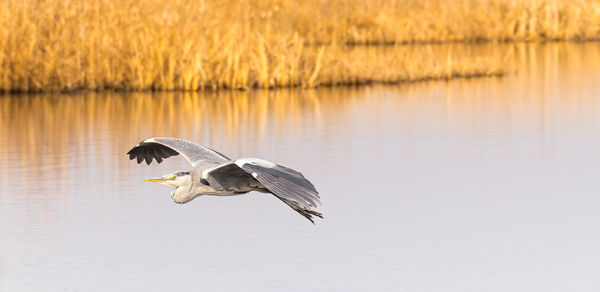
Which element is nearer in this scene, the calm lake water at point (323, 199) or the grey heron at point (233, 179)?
the grey heron at point (233, 179)

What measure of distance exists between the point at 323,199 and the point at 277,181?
3.78 meters

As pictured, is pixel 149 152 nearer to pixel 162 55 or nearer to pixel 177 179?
pixel 177 179

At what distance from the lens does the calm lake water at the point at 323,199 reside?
25.6 ft

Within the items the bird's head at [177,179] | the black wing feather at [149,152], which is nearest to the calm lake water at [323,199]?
the black wing feather at [149,152]

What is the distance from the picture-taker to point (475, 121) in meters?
15.2

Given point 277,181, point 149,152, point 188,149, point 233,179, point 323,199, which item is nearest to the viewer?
point 277,181

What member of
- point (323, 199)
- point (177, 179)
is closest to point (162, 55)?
point (323, 199)

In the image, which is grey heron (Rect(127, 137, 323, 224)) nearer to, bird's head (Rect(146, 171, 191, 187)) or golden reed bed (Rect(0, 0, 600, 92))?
bird's head (Rect(146, 171, 191, 187))

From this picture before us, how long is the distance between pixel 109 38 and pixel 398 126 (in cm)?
482

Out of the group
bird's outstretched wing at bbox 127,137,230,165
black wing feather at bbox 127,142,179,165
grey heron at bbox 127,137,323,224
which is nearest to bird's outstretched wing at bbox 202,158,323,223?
grey heron at bbox 127,137,323,224

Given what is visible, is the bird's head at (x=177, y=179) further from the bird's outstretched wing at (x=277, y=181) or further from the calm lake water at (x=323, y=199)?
the calm lake water at (x=323, y=199)

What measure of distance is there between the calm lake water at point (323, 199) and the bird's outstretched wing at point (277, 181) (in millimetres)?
811

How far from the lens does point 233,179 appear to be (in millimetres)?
→ 7016

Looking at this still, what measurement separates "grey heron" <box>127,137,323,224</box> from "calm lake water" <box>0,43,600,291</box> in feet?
2.37
